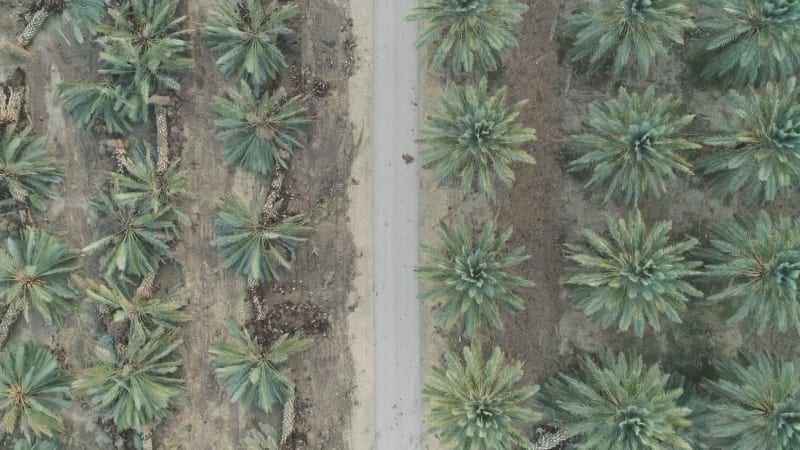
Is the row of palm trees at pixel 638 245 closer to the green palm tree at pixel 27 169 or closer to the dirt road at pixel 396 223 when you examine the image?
the dirt road at pixel 396 223

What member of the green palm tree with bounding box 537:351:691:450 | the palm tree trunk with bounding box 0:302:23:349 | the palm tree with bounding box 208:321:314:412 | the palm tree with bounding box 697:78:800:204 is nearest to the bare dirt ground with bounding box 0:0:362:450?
the palm tree with bounding box 208:321:314:412

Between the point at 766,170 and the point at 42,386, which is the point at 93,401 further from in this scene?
the point at 766,170

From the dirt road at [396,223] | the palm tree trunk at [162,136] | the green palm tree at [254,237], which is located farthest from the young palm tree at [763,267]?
the palm tree trunk at [162,136]

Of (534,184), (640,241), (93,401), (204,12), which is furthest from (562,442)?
(204,12)

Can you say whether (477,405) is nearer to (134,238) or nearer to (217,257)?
(217,257)

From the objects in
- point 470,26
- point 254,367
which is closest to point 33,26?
point 254,367
